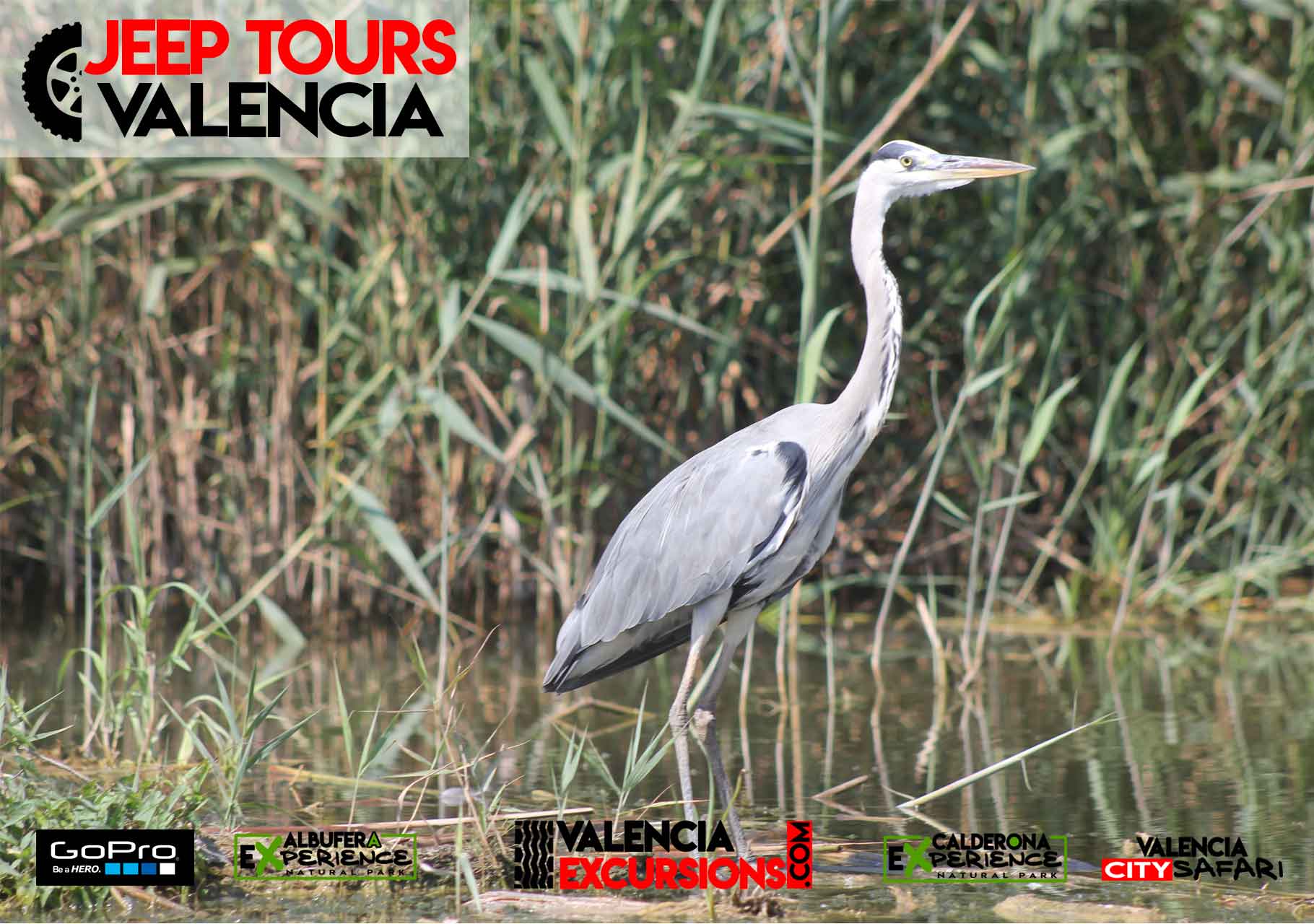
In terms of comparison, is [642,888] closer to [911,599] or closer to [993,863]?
[993,863]

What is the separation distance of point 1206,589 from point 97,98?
5.08 meters

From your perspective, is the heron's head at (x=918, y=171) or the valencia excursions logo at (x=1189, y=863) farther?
the heron's head at (x=918, y=171)

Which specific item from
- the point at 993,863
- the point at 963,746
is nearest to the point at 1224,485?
the point at 963,746

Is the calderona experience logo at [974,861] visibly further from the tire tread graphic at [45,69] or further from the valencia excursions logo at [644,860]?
the tire tread graphic at [45,69]

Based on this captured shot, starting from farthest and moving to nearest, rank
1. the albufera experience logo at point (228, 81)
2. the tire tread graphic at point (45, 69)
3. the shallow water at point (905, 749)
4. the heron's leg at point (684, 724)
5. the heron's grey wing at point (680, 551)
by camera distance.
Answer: the tire tread graphic at point (45, 69) → the albufera experience logo at point (228, 81) → the heron's grey wing at point (680, 551) → the heron's leg at point (684, 724) → the shallow water at point (905, 749)

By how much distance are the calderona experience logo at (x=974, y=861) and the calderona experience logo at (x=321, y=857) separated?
3.76ft

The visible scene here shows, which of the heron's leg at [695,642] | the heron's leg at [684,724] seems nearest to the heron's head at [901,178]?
the heron's leg at [695,642]

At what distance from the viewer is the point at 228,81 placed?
6336 millimetres

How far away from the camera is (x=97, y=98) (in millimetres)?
6238

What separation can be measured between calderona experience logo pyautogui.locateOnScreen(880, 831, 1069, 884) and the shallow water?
0.04m

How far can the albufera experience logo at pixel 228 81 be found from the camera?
614cm

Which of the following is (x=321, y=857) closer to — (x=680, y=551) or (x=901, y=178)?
(x=680, y=551)

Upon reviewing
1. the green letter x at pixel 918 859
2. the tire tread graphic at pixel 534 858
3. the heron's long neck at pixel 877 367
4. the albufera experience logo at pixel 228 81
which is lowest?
the green letter x at pixel 918 859

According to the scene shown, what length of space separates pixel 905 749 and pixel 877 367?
4.90ft
